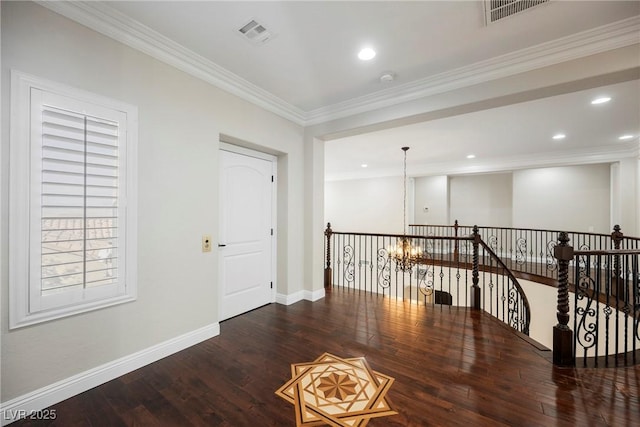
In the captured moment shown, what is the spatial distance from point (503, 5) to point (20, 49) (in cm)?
342

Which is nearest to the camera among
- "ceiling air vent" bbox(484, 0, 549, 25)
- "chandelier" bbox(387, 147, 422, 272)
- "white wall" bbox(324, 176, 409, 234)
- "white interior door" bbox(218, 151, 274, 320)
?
"ceiling air vent" bbox(484, 0, 549, 25)

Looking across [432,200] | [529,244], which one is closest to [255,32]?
[432,200]

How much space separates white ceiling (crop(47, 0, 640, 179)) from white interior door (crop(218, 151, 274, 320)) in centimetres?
95

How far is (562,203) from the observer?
727 centimetres

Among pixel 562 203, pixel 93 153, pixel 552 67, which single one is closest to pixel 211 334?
pixel 93 153

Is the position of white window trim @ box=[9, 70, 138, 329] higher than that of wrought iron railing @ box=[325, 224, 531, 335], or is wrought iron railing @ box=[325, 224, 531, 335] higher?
white window trim @ box=[9, 70, 138, 329]

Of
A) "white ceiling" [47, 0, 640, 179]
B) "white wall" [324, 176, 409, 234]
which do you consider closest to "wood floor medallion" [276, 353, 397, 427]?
"white ceiling" [47, 0, 640, 179]

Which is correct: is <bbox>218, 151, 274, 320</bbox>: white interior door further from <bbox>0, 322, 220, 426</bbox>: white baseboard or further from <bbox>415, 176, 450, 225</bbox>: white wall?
<bbox>415, 176, 450, 225</bbox>: white wall

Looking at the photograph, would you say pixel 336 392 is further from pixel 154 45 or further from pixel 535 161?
pixel 535 161

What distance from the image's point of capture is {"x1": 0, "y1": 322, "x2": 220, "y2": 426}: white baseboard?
5.66 ft

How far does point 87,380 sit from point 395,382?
2428mm

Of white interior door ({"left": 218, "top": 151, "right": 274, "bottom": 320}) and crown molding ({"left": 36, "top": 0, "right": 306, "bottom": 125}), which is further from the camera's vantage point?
white interior door ({"left": 218, "top": 151, "right": 274, "bottom": 320})

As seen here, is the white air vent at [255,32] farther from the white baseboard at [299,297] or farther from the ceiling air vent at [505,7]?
the white baseboard at [299,297]

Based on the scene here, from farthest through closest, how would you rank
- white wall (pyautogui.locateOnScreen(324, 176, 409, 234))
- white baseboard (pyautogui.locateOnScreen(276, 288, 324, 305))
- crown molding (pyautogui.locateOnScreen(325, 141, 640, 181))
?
white wall (pyautogui.locateOnScreen(324, 176, 409, 234)), crown molding (pyautogui.locateOnScreen(325, 141, 640, 181)), white baseboard (pyautogui.locateOnScreen(276, 288, 324, 305))
